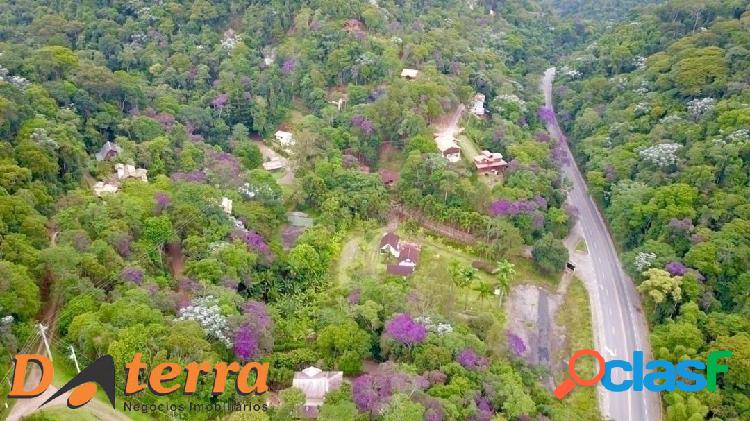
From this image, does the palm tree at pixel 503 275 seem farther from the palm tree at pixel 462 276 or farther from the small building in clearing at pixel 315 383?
the small building in clearing at pixel 315 383

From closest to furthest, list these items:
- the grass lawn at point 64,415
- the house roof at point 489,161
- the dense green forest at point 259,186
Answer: the grass lawn at point 64,415 < the dense green forest at point 259,186 < the house roof at point 489,161

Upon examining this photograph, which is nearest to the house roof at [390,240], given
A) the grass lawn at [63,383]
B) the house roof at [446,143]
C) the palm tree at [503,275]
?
the palm tree at [503,275]

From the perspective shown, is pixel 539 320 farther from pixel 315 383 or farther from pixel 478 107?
pixel 478 107

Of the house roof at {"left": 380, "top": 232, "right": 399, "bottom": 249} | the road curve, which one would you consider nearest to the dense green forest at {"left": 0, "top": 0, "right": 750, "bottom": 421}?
the road curve

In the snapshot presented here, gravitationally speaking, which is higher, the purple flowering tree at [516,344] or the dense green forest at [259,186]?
the dense green forest at [259,186]

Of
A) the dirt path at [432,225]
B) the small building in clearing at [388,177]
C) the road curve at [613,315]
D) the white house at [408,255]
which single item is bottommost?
the road curve at [613,315]

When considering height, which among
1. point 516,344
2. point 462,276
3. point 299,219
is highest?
point 462,276

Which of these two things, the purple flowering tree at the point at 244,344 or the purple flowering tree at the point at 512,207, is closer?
the purple flowering tree at the point at 244,344

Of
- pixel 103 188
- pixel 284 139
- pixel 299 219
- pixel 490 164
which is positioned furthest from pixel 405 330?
pixel 284 139
